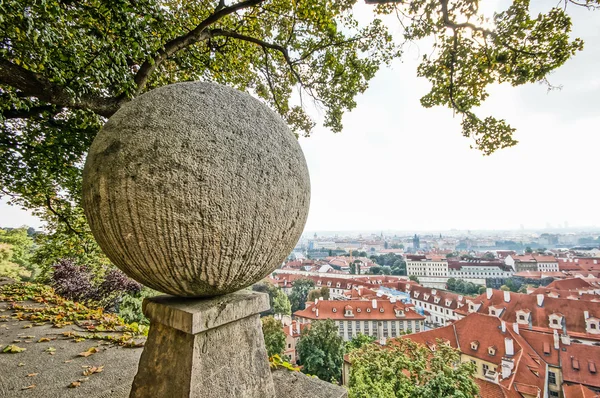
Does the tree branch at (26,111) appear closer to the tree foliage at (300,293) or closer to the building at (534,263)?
the tree foliage at (300,293)

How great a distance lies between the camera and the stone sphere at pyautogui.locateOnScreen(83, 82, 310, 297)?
1.64 m

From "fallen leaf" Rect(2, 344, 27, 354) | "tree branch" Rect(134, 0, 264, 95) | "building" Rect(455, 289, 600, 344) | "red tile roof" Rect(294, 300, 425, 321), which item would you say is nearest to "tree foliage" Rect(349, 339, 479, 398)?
"fallen leaf" Rect(2, 344, 27, 354)

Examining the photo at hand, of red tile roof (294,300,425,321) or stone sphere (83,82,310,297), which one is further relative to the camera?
red tile roof (294,300,425,321)

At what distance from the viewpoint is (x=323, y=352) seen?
2738cm

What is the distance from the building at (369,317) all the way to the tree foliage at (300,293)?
2058 cm

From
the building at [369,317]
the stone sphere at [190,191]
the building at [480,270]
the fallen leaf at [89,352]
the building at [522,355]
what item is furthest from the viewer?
the building at [480,270]

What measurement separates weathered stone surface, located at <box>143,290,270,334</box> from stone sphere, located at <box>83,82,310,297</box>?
0.10m

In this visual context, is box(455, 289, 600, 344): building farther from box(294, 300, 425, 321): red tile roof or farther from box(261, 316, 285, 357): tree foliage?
box(261, 316, 285, 357): tree foliage

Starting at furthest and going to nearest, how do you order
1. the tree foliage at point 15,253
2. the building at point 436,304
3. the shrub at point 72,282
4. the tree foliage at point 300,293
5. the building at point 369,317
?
the tree foliage at point 300,293 → the building at point 436,304 → the building at point 369,317 → the tree foliage at point 15,253 → the shrub at point 72,282

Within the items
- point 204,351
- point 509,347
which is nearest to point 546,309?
point 509,347

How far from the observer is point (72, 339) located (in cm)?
430

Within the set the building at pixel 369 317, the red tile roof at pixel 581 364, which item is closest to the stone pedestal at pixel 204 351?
the red tile roof at pixel 581 364

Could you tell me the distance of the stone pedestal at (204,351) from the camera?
1.79m

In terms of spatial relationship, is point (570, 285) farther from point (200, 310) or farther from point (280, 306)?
point (200, 310)
